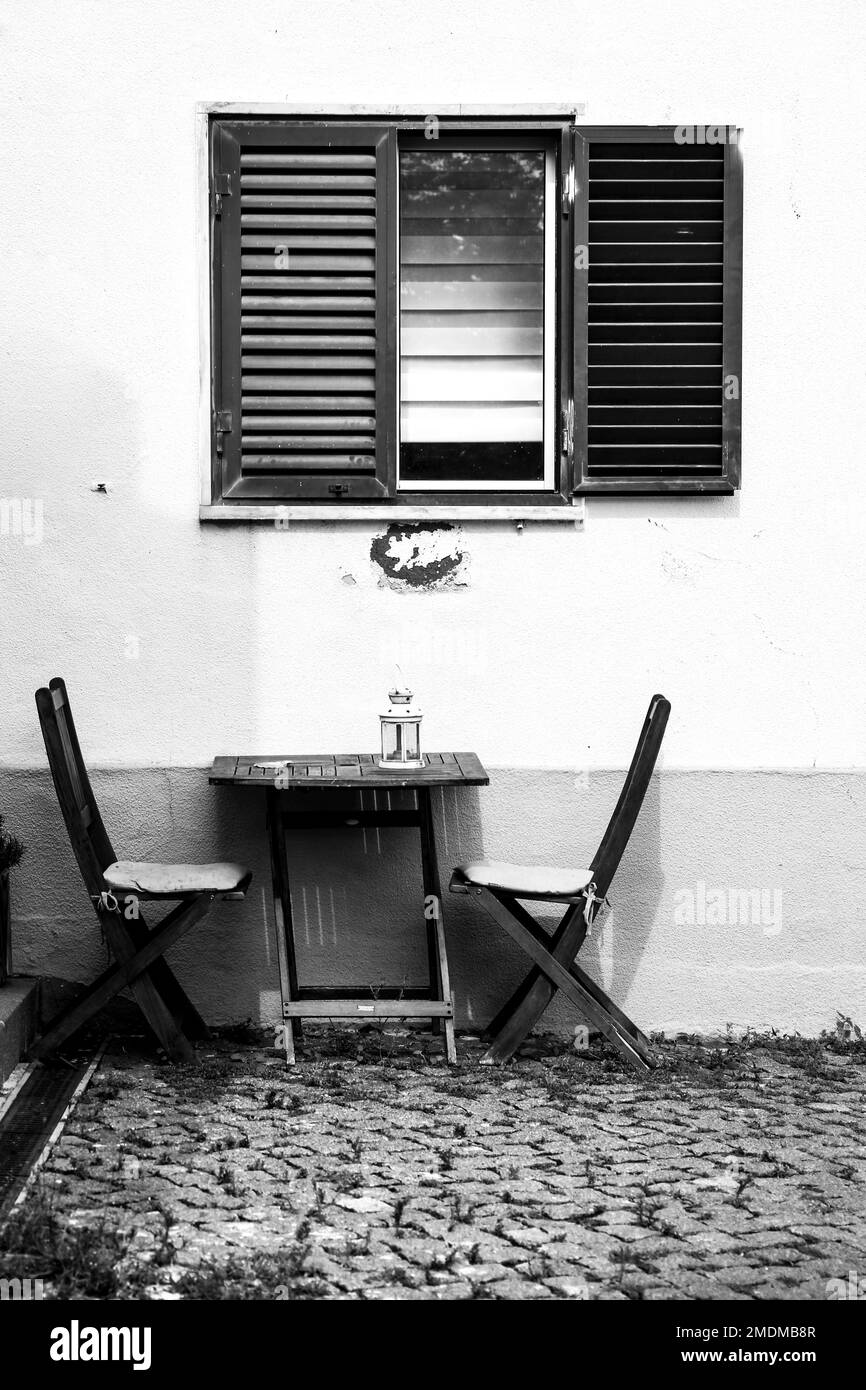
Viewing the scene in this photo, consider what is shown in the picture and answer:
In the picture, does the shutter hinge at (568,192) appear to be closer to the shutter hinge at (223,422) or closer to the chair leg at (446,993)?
the shutter hinge at (223,422)

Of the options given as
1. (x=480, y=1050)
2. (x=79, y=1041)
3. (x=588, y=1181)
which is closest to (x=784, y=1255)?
(x=588, y=1181)

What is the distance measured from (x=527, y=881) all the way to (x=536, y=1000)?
42cm

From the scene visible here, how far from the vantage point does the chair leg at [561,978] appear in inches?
226

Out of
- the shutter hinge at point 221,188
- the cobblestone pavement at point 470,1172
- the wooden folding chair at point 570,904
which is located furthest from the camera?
the shutter hinge at point 221,188

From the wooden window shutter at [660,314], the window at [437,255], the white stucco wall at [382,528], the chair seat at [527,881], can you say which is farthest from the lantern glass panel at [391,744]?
the wooden window shutter at [660,314]

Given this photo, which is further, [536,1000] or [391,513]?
[391,513]

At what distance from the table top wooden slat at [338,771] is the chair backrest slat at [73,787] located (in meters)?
0.47

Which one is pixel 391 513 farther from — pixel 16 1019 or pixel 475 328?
pixel 16 1019

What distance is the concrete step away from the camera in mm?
5531

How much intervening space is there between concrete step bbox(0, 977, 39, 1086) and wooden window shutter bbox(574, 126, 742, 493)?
2.79m

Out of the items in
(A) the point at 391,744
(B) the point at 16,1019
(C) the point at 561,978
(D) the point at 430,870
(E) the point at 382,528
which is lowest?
(B) the point at 16,1019

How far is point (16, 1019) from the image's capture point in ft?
18.7

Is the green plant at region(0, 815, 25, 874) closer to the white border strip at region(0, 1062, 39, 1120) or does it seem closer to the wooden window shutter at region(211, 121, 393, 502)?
the white border strip at region(0, 1062, 39, 1120)

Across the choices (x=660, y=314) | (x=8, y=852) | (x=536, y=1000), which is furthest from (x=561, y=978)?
(x=660, y=314)
